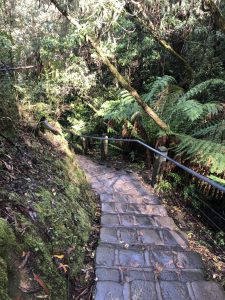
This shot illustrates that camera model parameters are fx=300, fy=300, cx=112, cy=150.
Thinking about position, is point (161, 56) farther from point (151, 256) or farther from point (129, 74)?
point (151, 256)

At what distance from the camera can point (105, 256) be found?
108 inches

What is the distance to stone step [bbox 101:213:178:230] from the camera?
3.55 meters

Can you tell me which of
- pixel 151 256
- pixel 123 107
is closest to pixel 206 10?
pixel 123 107

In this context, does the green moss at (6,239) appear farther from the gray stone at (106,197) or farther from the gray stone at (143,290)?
the gray stone at (106,197)

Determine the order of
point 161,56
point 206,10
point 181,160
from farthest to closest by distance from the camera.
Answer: point 161,56 < point 206,10 < point 181,160

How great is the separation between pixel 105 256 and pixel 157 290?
573 mm

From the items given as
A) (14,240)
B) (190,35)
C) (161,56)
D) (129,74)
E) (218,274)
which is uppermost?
(190,35)

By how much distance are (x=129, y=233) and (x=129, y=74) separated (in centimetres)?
634

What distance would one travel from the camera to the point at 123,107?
271 inches

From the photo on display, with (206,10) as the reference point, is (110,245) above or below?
below

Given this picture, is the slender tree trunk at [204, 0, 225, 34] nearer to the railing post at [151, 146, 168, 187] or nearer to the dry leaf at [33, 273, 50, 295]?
the railing post at [151, 146, 168, 187]

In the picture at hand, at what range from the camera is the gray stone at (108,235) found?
10.1 ft

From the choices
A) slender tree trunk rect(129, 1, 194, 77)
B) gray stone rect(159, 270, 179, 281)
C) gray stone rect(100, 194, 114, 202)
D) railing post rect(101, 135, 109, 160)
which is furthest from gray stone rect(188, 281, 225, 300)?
slender tree trunk rect(129, 1, 194, 77)

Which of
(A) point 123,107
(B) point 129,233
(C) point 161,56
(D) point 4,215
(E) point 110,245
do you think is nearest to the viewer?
(D) point 4,215
